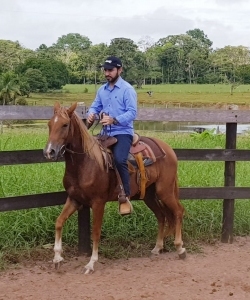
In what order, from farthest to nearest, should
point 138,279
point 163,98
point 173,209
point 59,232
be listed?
point 163,98, point 173,209, point 59,232, point 138,279

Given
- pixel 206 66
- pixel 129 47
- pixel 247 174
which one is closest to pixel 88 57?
pixel 129 47

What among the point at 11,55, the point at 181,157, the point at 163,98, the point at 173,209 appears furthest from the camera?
the point at 11,55

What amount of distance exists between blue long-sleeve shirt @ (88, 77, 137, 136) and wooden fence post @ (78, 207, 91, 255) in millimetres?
994

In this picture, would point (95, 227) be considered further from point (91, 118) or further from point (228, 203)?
point (228, 203)

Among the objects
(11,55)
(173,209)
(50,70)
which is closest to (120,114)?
(173,209)

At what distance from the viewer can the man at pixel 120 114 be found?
517 centimetres

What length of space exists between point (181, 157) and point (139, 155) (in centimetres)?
85

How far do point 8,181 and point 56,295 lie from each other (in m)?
2.34

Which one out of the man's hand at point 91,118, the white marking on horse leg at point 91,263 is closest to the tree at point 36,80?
the man's hand at point 91,118

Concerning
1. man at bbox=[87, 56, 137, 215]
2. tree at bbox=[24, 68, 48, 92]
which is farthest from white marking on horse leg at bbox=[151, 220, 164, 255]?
tree at bbox=[24, 68, 48, 92]

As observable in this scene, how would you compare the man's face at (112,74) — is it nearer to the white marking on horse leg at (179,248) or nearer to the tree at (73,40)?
the white marking on horse leg at (179,248)

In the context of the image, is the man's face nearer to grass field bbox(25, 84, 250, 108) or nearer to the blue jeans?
the blue jeans

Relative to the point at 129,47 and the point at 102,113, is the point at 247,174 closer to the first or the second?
the point at 102,113

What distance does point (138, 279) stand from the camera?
5.04m
